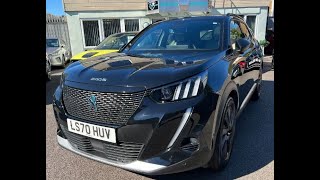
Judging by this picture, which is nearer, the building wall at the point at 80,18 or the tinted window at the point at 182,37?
the tinted window at the point at 182,37

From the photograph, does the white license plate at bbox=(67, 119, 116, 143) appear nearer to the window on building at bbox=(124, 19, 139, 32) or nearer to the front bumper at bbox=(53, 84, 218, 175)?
the front bumper at bbox=(53, 84, 218, 175)

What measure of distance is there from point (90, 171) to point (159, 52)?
62.0 inches

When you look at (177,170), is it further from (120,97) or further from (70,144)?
(70,144)

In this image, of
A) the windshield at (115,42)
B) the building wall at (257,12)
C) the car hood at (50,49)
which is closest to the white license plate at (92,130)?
the windshield at (115,42)

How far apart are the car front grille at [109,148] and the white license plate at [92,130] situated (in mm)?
49

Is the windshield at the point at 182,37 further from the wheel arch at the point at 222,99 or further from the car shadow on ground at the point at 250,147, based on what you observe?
the car shadow on ground at the point at 250,147

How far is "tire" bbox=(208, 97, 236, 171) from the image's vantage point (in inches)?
93.3

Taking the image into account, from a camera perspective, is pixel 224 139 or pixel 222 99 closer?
pixel 222 99

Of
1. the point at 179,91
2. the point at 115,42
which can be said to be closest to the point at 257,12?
the point at 115,42

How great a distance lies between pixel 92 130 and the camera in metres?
2.13

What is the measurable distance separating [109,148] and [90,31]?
1170 centimetres

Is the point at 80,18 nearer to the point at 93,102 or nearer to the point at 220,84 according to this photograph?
the point at 93,102

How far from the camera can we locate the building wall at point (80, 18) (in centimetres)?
1246
